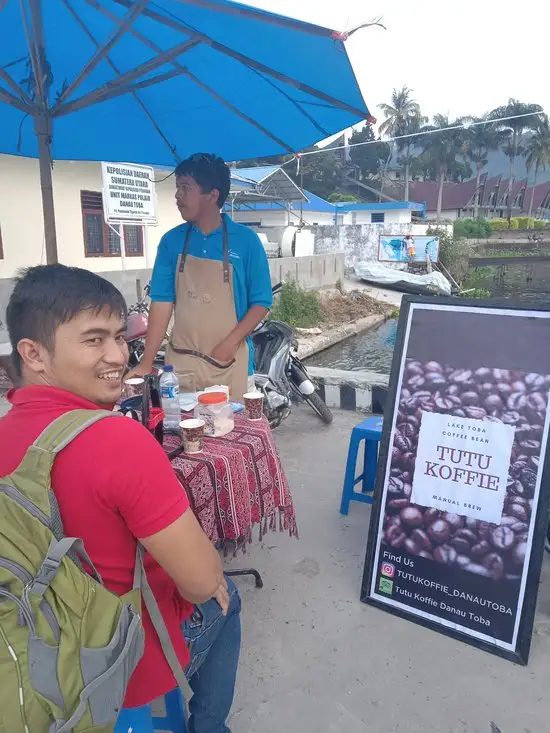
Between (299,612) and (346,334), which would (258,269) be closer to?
(299,612)

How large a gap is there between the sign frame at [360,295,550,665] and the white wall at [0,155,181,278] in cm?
917

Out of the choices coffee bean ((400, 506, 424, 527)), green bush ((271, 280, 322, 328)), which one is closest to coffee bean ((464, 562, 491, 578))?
coffee bean ((400, 506, 424, 527))

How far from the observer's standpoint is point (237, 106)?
3.34 meters

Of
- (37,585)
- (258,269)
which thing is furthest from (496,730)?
(258,269)

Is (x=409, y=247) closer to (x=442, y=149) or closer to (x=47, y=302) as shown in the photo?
(x=47, y=302)

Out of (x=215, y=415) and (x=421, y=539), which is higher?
(x=215, y=415)

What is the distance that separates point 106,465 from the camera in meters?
0.95

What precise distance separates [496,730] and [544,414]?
1105 mm

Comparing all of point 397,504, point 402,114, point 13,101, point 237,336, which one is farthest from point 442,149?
point 397,504

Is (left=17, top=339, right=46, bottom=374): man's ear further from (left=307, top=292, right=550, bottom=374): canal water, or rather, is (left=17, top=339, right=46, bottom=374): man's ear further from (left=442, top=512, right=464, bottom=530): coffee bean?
(left=307, top=292, right=550, bottom=374): canal water

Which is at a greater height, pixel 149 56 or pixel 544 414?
pixel 149 56

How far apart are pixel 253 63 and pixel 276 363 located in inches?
88.4

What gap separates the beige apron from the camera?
9.04 feet

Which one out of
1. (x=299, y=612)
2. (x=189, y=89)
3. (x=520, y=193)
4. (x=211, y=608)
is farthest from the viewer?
(x=520, y=193)
